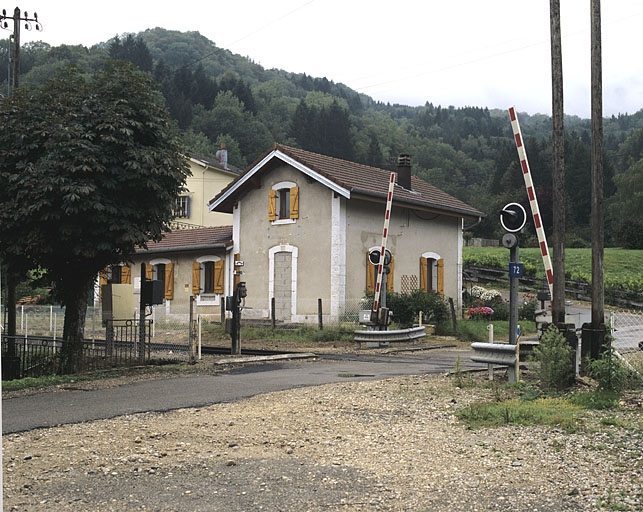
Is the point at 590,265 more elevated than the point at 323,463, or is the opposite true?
the point at 590,265

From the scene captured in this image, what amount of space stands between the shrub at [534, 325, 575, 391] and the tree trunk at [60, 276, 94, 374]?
8.53m

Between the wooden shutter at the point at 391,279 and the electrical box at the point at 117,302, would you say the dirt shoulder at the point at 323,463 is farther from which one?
the wooden shutter at the point at 391,279

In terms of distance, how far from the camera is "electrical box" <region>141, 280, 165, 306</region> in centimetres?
1515

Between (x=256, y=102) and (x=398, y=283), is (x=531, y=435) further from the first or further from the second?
(x=256, y=102)

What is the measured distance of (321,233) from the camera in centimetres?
2695

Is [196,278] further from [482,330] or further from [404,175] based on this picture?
[482,330]

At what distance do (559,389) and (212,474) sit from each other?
540cm

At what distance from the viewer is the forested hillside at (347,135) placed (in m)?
78.9

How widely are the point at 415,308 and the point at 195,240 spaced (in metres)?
11.4

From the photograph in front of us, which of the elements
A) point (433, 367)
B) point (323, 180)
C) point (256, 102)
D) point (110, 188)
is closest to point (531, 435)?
point (433, 367)

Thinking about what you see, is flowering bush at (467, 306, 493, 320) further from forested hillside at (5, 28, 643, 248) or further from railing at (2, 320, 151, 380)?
forested hillside at (5, 28, 643, 248)

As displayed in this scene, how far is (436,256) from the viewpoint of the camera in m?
30.8

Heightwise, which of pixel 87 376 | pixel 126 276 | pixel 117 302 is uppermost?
pixel 126 276

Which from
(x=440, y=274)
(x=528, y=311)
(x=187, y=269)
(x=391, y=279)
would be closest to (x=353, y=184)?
(x=391, y=279)
